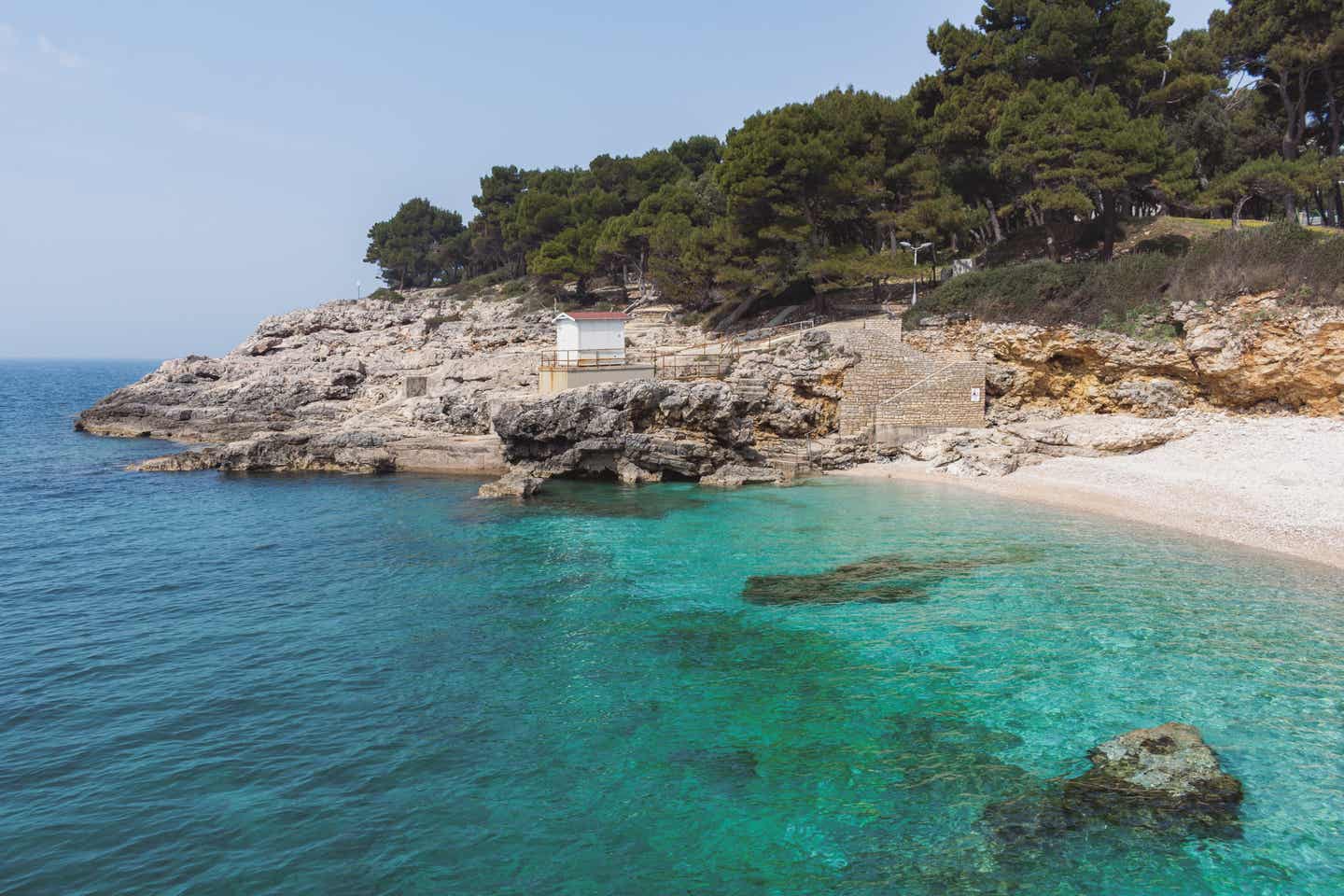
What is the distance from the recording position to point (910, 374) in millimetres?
31078

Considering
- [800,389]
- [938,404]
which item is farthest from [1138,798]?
[800,389]

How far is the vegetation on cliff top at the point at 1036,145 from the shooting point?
37.6 m

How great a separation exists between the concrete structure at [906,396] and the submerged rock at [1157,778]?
21597 mm

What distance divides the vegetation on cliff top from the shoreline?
15493 mm

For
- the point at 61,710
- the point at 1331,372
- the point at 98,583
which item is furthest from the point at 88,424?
the point at 1331,372

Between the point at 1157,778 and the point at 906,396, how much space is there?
2273cm

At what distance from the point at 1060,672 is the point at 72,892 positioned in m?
12.9

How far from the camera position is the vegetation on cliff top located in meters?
37.6

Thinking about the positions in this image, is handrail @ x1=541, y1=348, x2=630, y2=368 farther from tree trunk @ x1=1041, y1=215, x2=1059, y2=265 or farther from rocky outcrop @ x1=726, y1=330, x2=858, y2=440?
tree trunk @ x1=1041, y1=215, x2=1059, y2=265

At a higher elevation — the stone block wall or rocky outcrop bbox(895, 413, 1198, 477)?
the stone block wall

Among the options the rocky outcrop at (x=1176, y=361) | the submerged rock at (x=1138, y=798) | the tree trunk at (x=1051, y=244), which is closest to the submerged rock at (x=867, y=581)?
the submerged rock at (x=1138, y=798)

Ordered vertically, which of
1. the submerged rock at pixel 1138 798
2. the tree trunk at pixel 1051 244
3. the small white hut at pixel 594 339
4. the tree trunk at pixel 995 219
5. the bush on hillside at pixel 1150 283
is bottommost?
the submerged rock at pixel 1138 798

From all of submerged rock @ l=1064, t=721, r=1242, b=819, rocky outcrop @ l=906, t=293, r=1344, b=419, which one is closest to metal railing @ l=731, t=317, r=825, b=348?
rocky outcrop @ l=906, t=293, r=1344, b=419

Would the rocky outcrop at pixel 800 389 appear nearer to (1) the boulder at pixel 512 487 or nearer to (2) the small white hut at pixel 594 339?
(2) the small white hut at pixel 594 339
